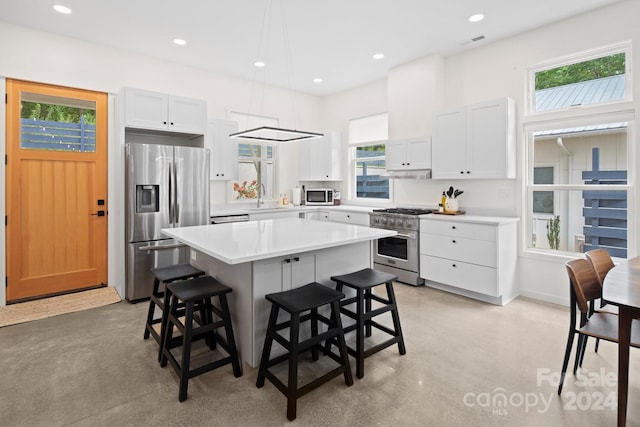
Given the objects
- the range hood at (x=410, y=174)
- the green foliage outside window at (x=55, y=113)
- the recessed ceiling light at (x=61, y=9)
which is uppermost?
the recessed ceiling light at (x=61, y=9)

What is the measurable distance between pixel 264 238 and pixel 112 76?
11.2 ft

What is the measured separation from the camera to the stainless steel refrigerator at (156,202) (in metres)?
3.91

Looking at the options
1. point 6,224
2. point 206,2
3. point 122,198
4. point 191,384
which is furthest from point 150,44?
point 191,384

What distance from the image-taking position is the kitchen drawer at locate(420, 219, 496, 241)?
3.82m

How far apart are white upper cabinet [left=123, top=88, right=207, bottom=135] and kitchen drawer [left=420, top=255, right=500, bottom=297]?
3404 millimetres

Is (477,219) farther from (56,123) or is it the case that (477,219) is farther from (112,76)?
(56,123)

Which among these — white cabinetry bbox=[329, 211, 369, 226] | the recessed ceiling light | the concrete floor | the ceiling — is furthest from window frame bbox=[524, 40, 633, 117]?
the recessed ceiling light

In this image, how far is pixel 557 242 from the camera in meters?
3.97

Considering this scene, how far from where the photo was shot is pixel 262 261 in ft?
7.78

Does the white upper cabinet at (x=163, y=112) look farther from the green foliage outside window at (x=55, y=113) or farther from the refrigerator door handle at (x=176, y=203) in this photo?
the green foliage outside window at (x=55, y=113)

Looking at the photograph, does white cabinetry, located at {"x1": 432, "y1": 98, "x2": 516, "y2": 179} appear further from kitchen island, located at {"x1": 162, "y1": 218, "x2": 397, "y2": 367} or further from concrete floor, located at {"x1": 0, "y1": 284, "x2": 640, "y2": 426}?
kitchen island, located at {"x1": 162, "y1": 218, "x2": 397, "y2": 367}

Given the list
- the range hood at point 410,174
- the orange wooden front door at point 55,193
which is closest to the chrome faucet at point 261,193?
the range hood at point 410,174

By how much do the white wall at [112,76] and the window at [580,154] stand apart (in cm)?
430

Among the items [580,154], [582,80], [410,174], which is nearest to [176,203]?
[410,174]
